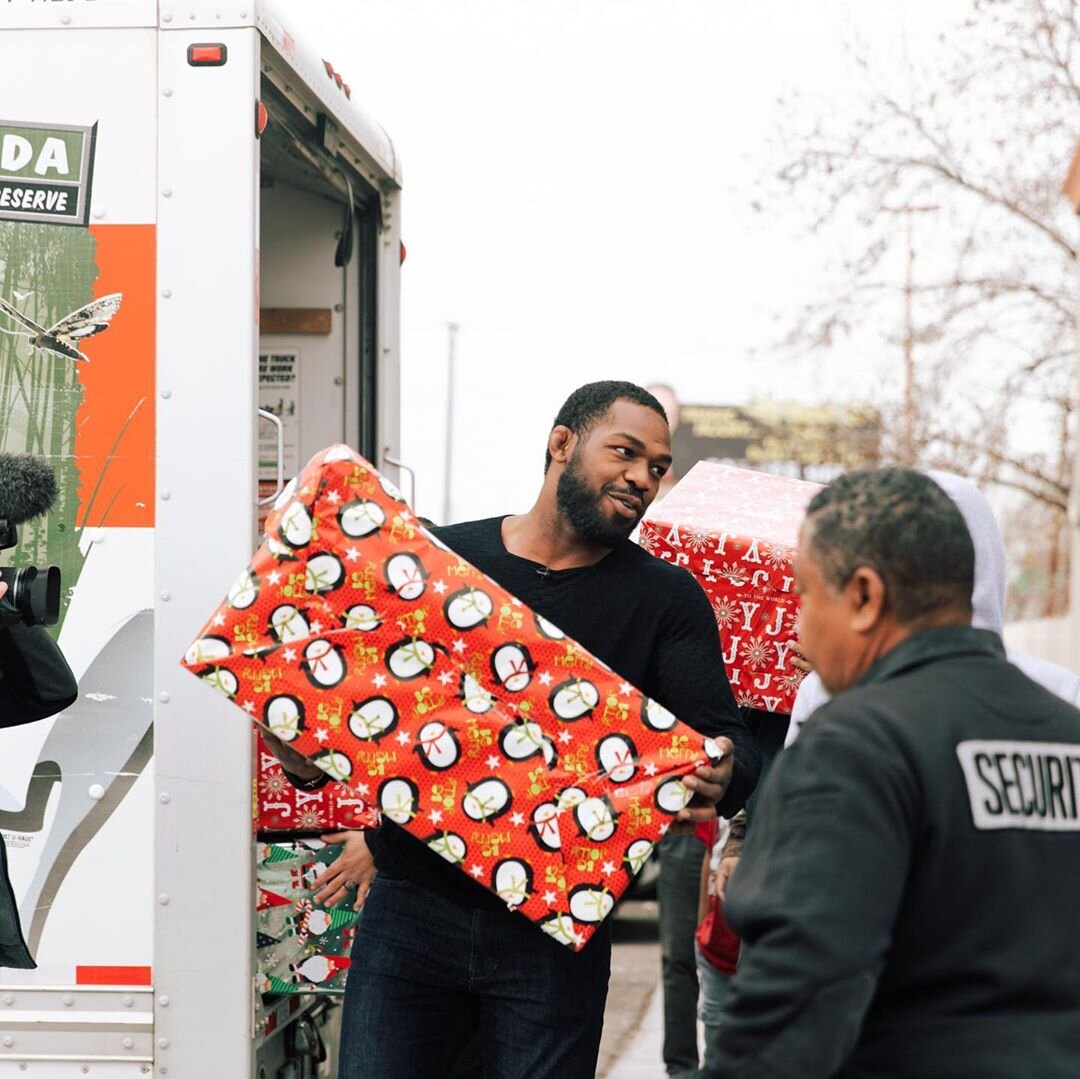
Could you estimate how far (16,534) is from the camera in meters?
3.29

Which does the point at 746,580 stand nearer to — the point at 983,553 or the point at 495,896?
the point at 983,553

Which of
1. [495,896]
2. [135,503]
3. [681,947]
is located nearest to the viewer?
[495,896]

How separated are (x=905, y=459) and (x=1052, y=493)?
1556 millimetres

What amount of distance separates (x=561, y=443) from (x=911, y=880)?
162cm

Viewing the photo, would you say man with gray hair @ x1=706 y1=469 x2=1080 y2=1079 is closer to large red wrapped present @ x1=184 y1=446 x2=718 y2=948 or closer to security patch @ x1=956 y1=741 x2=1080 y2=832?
security patch @ x1=956 y1=741 x2=1080 y2=832

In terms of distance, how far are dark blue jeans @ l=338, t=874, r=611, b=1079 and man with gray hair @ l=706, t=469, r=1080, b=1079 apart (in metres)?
1.14

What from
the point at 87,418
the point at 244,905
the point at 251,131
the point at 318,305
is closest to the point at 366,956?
the point at 244,905

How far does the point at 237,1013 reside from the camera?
329cm

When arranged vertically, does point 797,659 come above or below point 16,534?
below

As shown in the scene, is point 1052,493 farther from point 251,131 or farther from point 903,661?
point 903,661

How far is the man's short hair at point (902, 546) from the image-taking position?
1.89 m

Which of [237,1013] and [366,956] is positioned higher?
[366,956]

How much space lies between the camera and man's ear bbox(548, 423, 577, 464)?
3.20 meters

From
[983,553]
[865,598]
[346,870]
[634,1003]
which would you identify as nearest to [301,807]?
[346,870]
